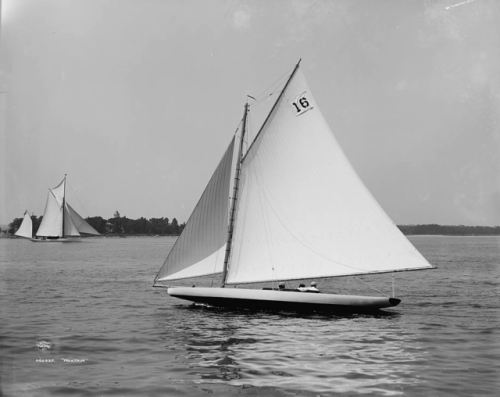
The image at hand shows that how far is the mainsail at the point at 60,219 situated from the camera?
14950cm

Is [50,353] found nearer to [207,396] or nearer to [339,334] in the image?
[207,396]

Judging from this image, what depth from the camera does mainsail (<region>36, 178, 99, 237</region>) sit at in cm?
14950

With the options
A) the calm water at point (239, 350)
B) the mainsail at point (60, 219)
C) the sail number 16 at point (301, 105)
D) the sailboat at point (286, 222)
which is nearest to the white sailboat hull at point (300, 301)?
the sailboat at point (286, 222)

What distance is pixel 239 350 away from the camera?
2056cm

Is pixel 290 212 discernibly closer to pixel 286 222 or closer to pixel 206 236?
pixel 286 222

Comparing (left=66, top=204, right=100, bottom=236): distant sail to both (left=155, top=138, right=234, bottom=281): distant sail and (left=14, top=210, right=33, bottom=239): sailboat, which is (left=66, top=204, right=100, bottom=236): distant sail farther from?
(left=155, top=138, right=234, bottom=281): distant sail

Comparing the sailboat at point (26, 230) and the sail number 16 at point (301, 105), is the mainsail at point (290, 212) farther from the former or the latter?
the sailboat at point (26, 230)

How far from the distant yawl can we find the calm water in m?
120

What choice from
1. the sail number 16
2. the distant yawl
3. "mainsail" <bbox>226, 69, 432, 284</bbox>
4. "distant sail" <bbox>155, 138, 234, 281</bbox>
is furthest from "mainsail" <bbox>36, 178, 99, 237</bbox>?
the sail number 16

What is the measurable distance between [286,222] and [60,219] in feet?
457

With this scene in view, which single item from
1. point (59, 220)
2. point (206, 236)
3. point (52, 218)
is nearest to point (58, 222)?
point (59, 220)

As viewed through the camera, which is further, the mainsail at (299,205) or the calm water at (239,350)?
the mainsail at (299,205)

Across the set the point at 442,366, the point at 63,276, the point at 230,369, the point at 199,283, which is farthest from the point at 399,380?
the point at 63,276

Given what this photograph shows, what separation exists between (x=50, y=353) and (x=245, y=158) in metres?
14.5
